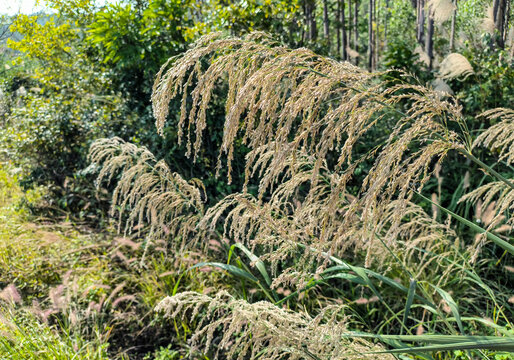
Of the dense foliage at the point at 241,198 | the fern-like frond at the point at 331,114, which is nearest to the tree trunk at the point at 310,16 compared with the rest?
the dense foliage at the point at 241,198

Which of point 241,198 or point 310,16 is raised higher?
point 310,16

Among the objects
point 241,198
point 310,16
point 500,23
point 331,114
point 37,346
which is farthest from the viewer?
point 310,16

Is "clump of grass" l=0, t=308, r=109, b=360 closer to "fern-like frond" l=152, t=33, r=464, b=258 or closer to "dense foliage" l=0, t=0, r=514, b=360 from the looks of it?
"dense foliage" l=0, t=0, r=514, b=360

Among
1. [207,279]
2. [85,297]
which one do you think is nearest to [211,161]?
[207,279]

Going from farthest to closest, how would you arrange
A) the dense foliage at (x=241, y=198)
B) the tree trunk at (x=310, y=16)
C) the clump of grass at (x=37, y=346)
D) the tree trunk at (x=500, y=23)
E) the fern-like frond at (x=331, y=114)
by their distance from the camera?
1. the tree trunk at (x=310, y=16)
2. the tree trunk at (x=500, y=23)
3. the clump of grass at (x=37, y=346)
4. the dense foliage at (x=241, y=198)
5. the fern-like frond at (x=331, y=114)

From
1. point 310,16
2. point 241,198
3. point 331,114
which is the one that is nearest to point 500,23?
point 310,16

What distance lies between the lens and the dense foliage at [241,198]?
56.2 inches

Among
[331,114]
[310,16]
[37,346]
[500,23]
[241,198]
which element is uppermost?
[310,16]

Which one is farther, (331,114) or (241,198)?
(241,198)

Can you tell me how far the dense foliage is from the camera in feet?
Result: 4.68

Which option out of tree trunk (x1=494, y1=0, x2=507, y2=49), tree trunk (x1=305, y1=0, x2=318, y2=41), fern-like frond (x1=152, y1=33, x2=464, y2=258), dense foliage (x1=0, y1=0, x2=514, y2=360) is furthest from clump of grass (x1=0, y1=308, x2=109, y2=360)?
tree trunk (x1=494, y1=0, x2=507, y2=49)

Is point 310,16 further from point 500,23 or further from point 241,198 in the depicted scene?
point 241,198

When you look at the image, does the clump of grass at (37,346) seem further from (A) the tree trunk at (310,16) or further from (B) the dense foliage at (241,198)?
(A) the tree trunk at (310,16)

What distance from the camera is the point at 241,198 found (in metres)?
1.95
